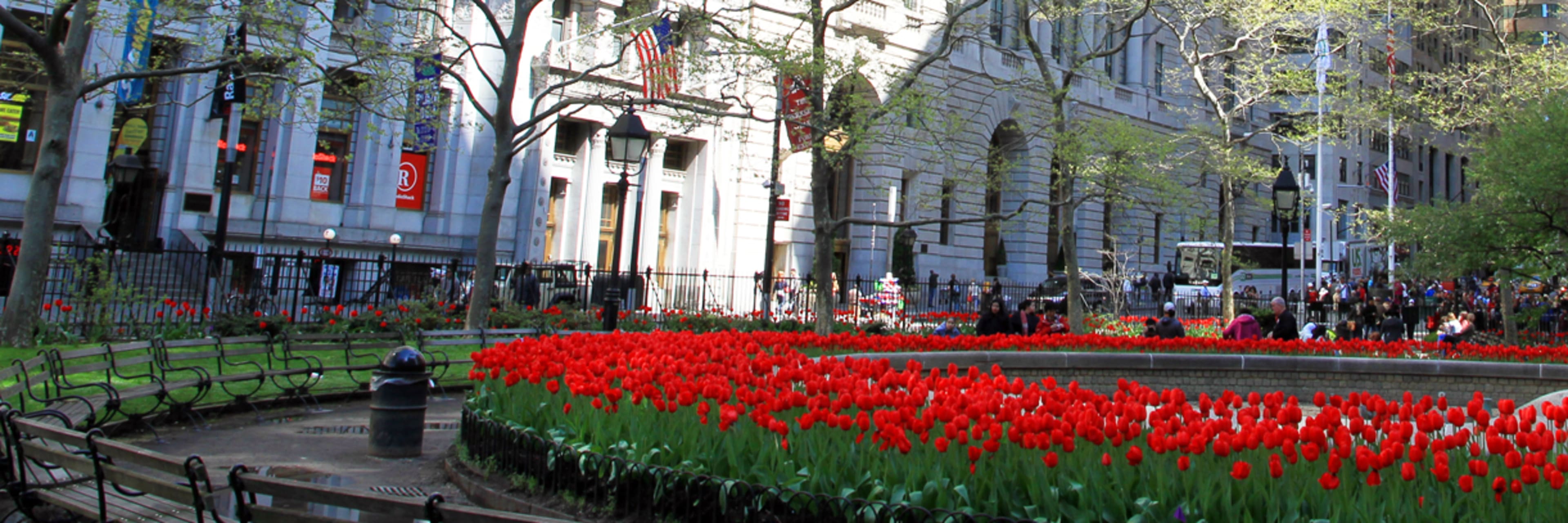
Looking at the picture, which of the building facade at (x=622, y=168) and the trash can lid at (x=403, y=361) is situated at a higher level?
the building facade at (x=622, y=168)

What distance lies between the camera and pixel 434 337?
1462cm

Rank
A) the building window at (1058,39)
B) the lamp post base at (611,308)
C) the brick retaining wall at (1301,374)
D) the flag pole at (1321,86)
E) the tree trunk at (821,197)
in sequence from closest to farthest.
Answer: the brick retaining wall at (1301,374) < the lamp post base at (611,308) < the tree trunk at (821,197) < the building window at (1058,39) < the flag pole at (1321,86)

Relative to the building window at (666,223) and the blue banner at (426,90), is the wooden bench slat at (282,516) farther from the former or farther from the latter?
the building window at (666,223)

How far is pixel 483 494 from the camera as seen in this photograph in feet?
23.5

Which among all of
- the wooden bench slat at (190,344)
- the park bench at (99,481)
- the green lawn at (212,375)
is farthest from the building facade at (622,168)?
the park bench at (99,481)

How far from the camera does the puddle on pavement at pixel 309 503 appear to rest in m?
4.78

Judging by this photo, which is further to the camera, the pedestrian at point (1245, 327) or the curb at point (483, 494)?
the pedestrian at point (1245, 327)

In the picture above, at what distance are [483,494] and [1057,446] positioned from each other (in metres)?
3.65

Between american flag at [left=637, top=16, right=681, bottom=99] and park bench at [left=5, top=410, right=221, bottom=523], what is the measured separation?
1341 cm

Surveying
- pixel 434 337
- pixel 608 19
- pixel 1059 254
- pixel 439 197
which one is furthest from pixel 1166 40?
pixel 434 337

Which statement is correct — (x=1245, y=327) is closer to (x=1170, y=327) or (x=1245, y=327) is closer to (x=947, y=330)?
(x=1170, y=327)

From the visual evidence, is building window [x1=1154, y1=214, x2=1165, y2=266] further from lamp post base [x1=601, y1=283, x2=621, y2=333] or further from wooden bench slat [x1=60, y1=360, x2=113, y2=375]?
wooden bench slat [x1=60, y1=360, x2=113, y2=375]

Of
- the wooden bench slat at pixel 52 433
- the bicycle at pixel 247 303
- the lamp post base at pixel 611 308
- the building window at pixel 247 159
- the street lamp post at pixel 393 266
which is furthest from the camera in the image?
the building window at pixel 247 159

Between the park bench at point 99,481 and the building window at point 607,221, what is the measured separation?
28182 millimetres
